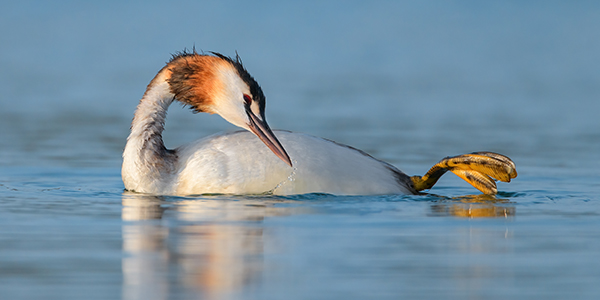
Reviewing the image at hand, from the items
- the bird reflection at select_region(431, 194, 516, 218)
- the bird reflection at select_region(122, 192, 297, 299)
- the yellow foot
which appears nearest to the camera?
the bird reflection at select_region(122, 192, 297, 299)

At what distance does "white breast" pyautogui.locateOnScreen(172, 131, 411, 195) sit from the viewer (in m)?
7.23

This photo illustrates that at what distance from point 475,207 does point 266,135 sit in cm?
173

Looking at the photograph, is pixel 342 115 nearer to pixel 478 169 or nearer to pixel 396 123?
pixel 396 123

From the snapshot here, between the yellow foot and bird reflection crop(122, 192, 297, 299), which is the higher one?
the yellow foot

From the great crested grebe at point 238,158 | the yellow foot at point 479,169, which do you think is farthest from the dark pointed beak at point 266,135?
the yellow foot at point 479,169

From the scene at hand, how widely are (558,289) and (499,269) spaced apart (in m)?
0.45

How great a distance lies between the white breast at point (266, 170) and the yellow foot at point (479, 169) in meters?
0.47

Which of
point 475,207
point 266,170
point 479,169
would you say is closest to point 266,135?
point 266,170

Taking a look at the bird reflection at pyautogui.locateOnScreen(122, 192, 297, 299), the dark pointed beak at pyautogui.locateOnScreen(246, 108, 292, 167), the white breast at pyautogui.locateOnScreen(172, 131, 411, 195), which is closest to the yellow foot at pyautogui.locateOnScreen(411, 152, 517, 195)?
the white breast at pyautogui.locateOnScreen(172, 131, 411, 195)

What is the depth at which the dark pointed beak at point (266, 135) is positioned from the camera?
7171mm

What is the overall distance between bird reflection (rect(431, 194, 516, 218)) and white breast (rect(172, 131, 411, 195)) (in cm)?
60

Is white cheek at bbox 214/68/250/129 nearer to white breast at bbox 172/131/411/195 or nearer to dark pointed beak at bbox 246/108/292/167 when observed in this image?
dark pointed beak at bbox 246/108/292/167

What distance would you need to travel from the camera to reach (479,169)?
7.78 metres

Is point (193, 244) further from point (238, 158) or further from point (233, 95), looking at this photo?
point (233, 95)
